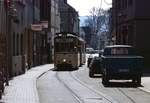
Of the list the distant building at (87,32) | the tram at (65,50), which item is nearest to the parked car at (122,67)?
the tram at (65,50)

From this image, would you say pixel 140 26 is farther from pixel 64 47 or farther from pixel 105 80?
pixel 105 80

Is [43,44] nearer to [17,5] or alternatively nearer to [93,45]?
[17,5]

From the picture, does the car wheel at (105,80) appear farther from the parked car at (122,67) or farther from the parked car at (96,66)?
the parked car at (96,66)

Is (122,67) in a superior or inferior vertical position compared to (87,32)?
inferior

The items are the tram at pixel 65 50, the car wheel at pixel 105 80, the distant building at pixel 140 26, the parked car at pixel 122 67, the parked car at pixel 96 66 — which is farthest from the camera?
the tram at pixel 65 50

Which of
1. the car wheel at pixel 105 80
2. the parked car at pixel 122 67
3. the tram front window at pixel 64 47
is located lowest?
the car wheel at pixel 105 80

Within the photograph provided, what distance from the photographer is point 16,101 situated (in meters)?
18.3

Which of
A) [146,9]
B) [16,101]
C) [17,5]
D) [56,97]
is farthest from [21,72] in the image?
[16,101]

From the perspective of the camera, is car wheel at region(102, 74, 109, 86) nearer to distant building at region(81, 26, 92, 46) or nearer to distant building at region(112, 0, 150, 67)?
distant building at region(112, 0, 150, 67)

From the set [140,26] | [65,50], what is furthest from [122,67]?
[65,50]

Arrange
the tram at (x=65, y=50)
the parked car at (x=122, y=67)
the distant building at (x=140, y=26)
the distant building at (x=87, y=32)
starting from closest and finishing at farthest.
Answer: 1. the parked car at (x=122, y=67)
2. the distant building at (x=140, y=26)
3. the tram at (x=65, y=50)
4. the distant building at (x=87, y=32)

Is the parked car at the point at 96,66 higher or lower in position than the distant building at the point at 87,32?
lower

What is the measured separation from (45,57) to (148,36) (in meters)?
22.1

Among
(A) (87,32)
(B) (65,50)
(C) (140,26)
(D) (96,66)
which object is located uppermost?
(A) (87,32)
